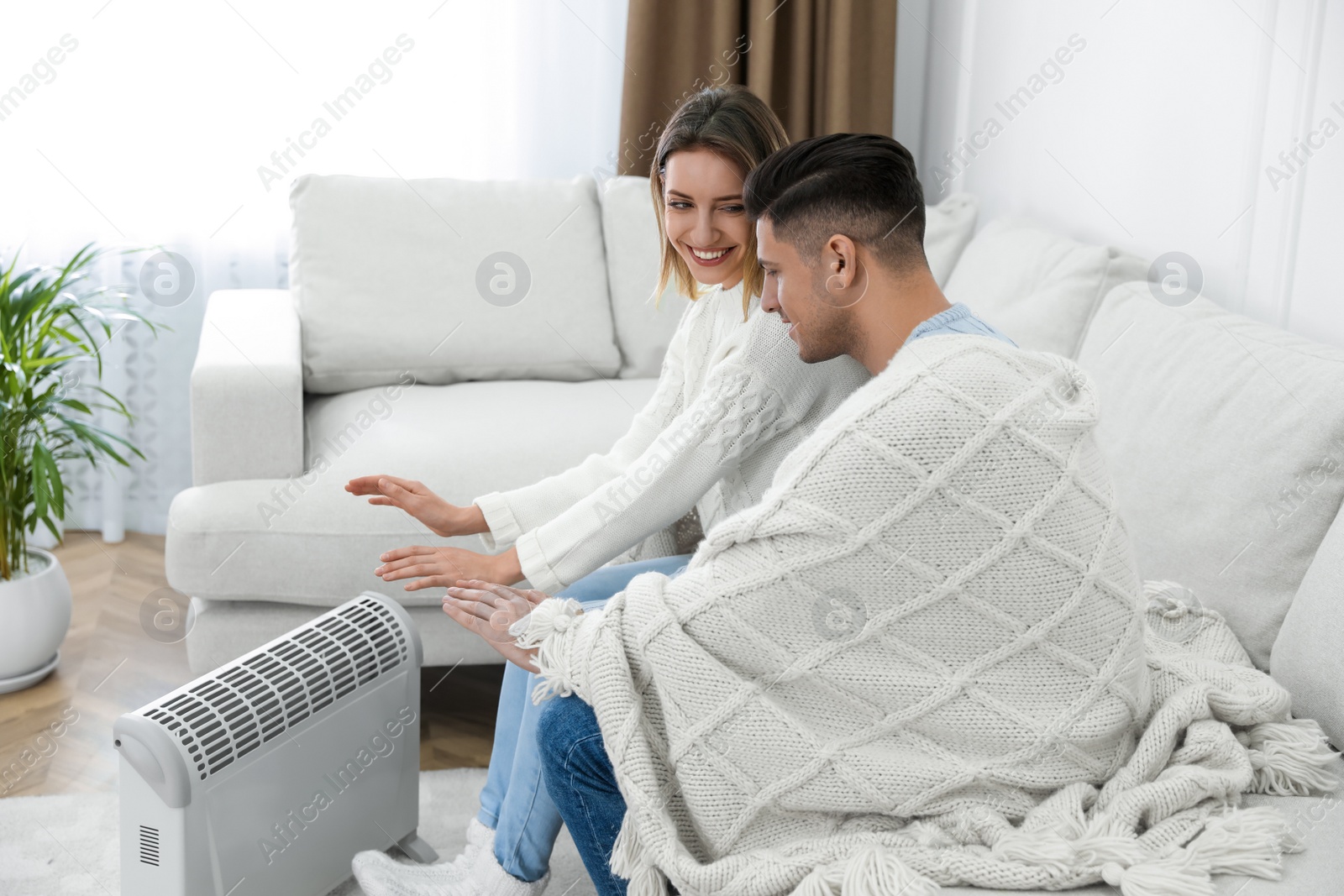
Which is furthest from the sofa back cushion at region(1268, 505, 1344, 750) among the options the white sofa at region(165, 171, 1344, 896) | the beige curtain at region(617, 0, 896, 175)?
the beige curtain at region(617, 0, 896, 175)

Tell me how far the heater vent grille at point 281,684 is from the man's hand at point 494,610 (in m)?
0.29

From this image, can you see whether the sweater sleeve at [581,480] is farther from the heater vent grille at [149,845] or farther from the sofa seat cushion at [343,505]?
the heater vent grille at [149,845]

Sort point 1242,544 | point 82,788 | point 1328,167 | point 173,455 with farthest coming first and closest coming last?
point 173,455, point 82,788, point 1328,167, point 1242,544

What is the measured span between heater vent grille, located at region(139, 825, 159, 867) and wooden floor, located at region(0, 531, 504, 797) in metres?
0.64

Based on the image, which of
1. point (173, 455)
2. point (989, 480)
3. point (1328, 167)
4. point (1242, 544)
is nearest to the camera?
point (989, 480)

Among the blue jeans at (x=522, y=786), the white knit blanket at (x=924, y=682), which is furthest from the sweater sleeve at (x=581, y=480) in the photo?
the white knit blanket at (x=924, y=682)

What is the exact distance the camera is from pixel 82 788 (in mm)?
1829

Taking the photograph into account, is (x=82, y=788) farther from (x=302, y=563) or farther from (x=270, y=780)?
(x=270, y=780)

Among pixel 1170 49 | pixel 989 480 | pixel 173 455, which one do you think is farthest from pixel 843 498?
pixel 173 455

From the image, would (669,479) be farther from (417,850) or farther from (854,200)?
(417,850)

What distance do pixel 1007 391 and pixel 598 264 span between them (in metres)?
1.74

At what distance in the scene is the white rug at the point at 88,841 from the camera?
5.21ft

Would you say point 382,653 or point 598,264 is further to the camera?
point 598,264

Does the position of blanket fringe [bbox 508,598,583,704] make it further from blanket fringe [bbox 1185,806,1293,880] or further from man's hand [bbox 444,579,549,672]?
blanket fringe [bbox 1185,806,1293,880]
